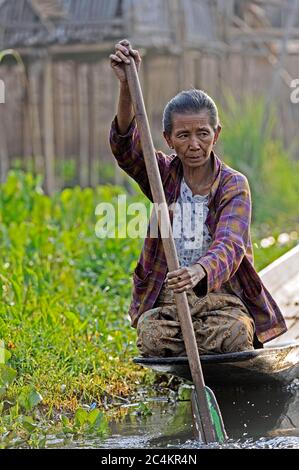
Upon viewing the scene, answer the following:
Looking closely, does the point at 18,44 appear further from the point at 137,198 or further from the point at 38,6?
the point at 137,198

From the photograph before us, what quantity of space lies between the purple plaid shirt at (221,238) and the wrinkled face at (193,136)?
0.44 feet

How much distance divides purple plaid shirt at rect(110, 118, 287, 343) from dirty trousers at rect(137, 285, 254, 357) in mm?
75

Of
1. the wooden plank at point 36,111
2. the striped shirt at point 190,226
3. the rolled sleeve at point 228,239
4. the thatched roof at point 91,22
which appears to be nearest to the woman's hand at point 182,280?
the rolled sleeve at point 228,239

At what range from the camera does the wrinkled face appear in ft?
13.5

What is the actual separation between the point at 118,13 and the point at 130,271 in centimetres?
556

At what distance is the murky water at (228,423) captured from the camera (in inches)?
159

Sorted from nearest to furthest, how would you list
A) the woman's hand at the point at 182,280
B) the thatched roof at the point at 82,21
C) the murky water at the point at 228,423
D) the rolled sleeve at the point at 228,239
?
the woman's hand at the point at 182,280 → the rolled sleeve at the point at 228,239 → the murky water at the point at 228,423 → the thatched roof at the point at 82,21

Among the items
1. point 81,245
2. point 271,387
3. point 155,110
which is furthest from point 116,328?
point 155,110

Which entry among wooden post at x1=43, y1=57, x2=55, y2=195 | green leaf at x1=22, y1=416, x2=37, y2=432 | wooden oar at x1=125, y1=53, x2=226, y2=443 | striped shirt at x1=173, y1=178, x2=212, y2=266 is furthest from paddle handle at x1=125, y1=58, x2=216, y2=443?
wooden post at x1=43, y1=57, x2=55, y2=195

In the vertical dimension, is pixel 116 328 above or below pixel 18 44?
below

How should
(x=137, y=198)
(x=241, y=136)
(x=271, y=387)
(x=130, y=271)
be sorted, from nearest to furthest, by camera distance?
(x=271, y=387)
(x=130, y=271)
(x=137, y=198)
(x=241, y=136)

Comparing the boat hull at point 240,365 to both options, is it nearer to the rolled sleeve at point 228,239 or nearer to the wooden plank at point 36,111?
the rolled sleeve at point 228,239

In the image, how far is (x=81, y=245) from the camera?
22.4ft
